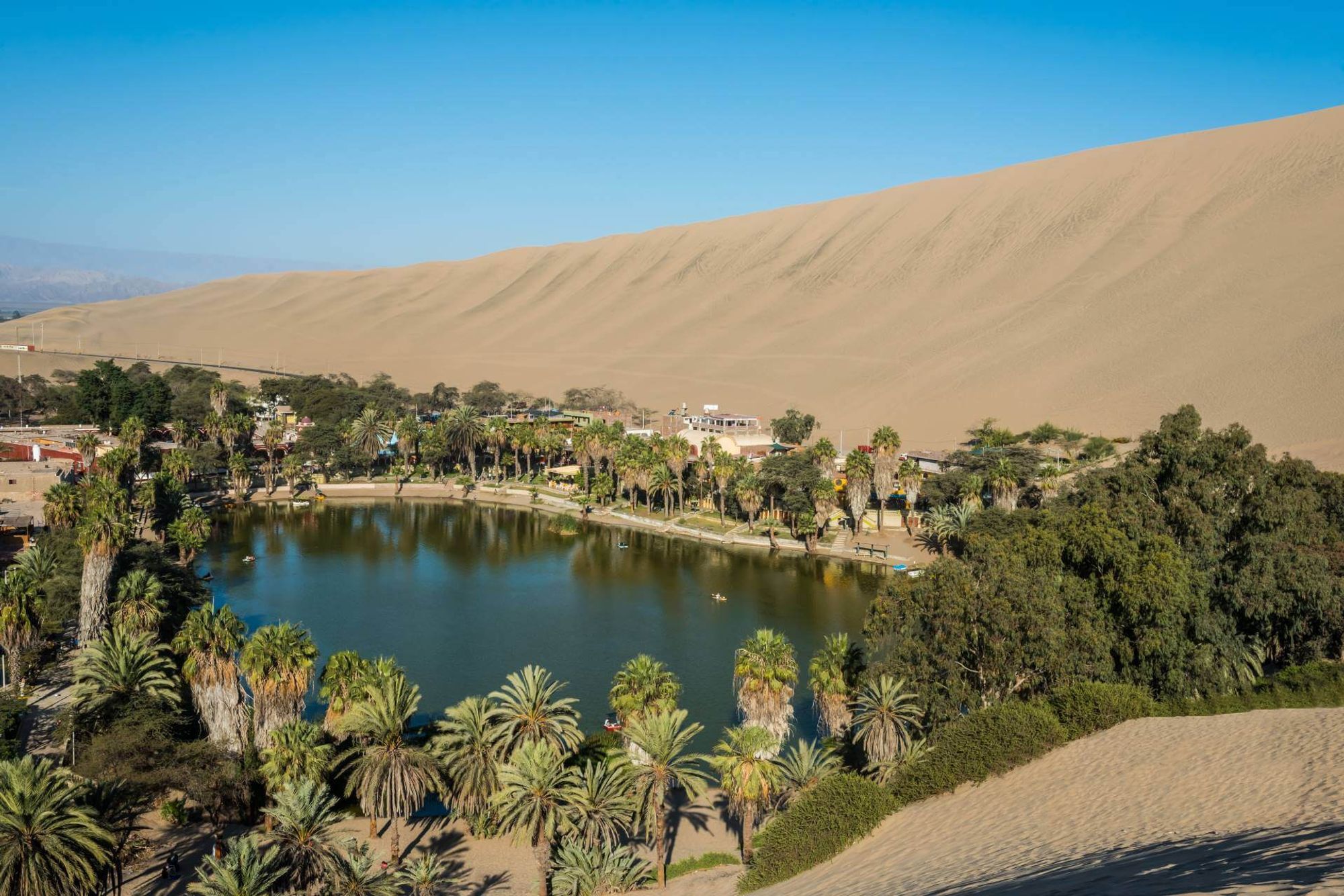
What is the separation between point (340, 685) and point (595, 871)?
833 centimetres

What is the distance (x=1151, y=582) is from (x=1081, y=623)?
2.55 m

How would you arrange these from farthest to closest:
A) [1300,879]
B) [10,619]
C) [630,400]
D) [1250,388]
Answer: [630,400], [1250,388], [10,619], [1300,879]

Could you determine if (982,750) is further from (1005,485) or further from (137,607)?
(1005,485)

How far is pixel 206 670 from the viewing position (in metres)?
25.0

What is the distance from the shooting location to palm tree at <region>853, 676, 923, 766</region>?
23.7 metres

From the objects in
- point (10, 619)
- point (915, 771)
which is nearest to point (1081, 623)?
point (915, 771)

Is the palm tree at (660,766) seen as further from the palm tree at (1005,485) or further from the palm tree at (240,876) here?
the palm tree at (1005,485)

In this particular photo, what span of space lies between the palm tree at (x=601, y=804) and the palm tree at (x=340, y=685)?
6.24m

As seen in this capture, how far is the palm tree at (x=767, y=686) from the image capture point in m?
25.2

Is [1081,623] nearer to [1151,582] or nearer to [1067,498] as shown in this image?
[1151,582]

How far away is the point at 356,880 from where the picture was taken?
17.7m

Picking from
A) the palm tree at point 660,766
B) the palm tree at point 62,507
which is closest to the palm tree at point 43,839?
the palm tree at point 660,766

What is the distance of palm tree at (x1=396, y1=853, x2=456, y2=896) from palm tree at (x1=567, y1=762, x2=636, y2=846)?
9.72ft

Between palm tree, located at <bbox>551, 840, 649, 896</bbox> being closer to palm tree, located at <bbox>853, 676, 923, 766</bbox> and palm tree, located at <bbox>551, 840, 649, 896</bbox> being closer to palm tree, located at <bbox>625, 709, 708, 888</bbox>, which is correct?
palm tree, located at <bbox>625, 709, 708, 888</bbox>
